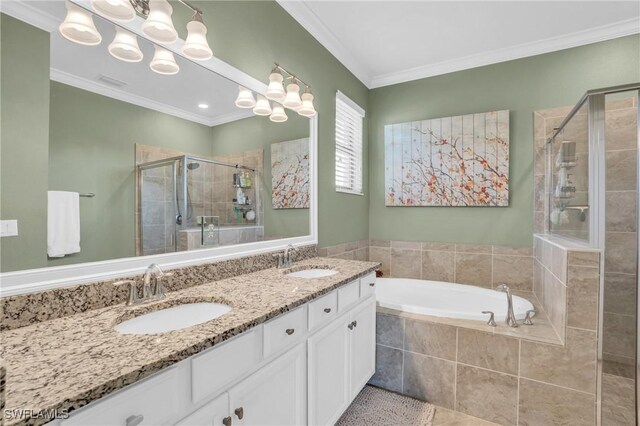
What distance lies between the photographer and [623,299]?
6.39ft

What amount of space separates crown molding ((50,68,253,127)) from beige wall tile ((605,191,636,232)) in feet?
7.79

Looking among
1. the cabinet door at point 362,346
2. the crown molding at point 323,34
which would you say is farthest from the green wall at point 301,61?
the cabinet door at point 362,346

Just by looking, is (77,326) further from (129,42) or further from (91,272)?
(129,42)

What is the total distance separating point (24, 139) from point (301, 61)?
186 centimetres

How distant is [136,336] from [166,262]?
1.87ft

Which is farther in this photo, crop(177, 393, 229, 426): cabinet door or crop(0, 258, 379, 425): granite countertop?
crop(177, 393, 229, 426): cabinet door

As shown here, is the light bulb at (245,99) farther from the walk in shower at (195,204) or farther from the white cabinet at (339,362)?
the white cabinet at (339,362)

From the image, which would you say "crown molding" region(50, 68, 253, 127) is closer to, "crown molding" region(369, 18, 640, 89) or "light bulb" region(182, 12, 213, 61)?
"light bulb" region(182, 12, 213, 61)

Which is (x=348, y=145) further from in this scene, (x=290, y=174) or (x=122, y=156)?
(x=122, y=156)

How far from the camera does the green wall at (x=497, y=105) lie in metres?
2.58

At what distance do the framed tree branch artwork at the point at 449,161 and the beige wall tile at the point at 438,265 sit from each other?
1.71 ft

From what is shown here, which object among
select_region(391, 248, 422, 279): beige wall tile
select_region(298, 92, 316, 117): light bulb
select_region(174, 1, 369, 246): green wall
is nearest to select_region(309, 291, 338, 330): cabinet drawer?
select_region(174, 1, 369, 246): green wall

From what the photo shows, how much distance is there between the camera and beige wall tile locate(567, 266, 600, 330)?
1.70m

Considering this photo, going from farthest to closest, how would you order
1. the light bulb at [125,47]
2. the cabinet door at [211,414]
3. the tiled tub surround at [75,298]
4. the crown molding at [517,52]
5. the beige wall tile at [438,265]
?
the beige wall tile at [438,265], the crown molding at [517,52], the light bulb at [125,47], the tiled tub surround at [75,298], the cabinet door at [211,414]
